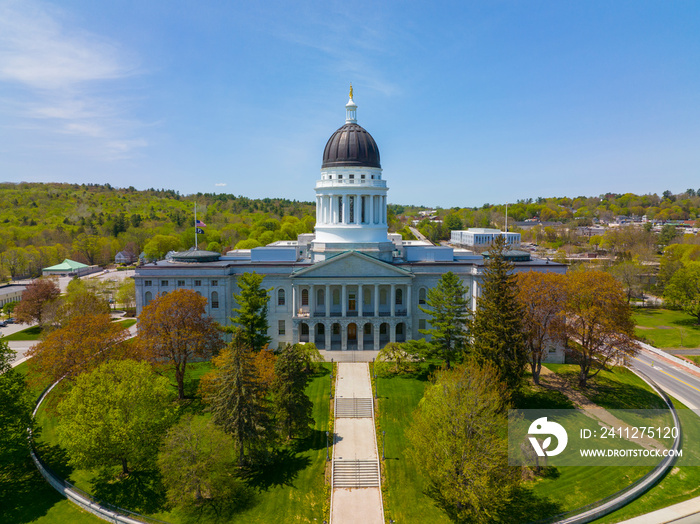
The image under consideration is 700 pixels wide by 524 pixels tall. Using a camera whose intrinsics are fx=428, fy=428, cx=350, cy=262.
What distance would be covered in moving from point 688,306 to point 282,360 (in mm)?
74490

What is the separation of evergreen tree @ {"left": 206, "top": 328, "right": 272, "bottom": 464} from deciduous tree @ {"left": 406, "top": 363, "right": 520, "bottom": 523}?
37.2 ft

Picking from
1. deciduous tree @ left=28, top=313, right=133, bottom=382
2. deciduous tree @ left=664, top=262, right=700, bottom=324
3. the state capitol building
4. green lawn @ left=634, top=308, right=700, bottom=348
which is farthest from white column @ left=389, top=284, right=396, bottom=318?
deciduous tree @ left=664, top=262, right=700, bottom=324

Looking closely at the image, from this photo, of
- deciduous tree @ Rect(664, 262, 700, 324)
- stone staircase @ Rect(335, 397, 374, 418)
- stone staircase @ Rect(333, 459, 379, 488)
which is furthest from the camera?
deciduous tree @ Rect(664, 262, 700, 324)

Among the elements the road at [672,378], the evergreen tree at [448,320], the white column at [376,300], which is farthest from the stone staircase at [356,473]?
the road at [672,378]

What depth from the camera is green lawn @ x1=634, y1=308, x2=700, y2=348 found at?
64.2m

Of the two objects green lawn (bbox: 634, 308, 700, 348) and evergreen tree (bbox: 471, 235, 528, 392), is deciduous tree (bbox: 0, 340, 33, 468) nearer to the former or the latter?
evergreen tree (bbox: 471, 235, 528, 392)

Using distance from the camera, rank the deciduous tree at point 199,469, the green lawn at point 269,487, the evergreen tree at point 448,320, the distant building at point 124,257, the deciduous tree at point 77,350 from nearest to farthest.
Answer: the deciduous tree at point 199,469 → the green lawn at point 269,487 → the deciduous tree at point 77,350 → the evergreen tree at point 448,320 → the distant building at point 124,257

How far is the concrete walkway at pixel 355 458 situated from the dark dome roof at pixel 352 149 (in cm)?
3113

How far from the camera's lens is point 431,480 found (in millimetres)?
31125

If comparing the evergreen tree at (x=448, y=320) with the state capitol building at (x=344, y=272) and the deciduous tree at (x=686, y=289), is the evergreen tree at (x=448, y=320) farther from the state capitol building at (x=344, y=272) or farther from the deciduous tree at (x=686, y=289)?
the deciduous tree at (x=686, y=289)

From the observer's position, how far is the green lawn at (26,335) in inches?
2462

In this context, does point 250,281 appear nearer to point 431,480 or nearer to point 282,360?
point 282,360

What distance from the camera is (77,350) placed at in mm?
36125

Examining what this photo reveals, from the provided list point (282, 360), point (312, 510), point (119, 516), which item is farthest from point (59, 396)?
point (312, 510)
